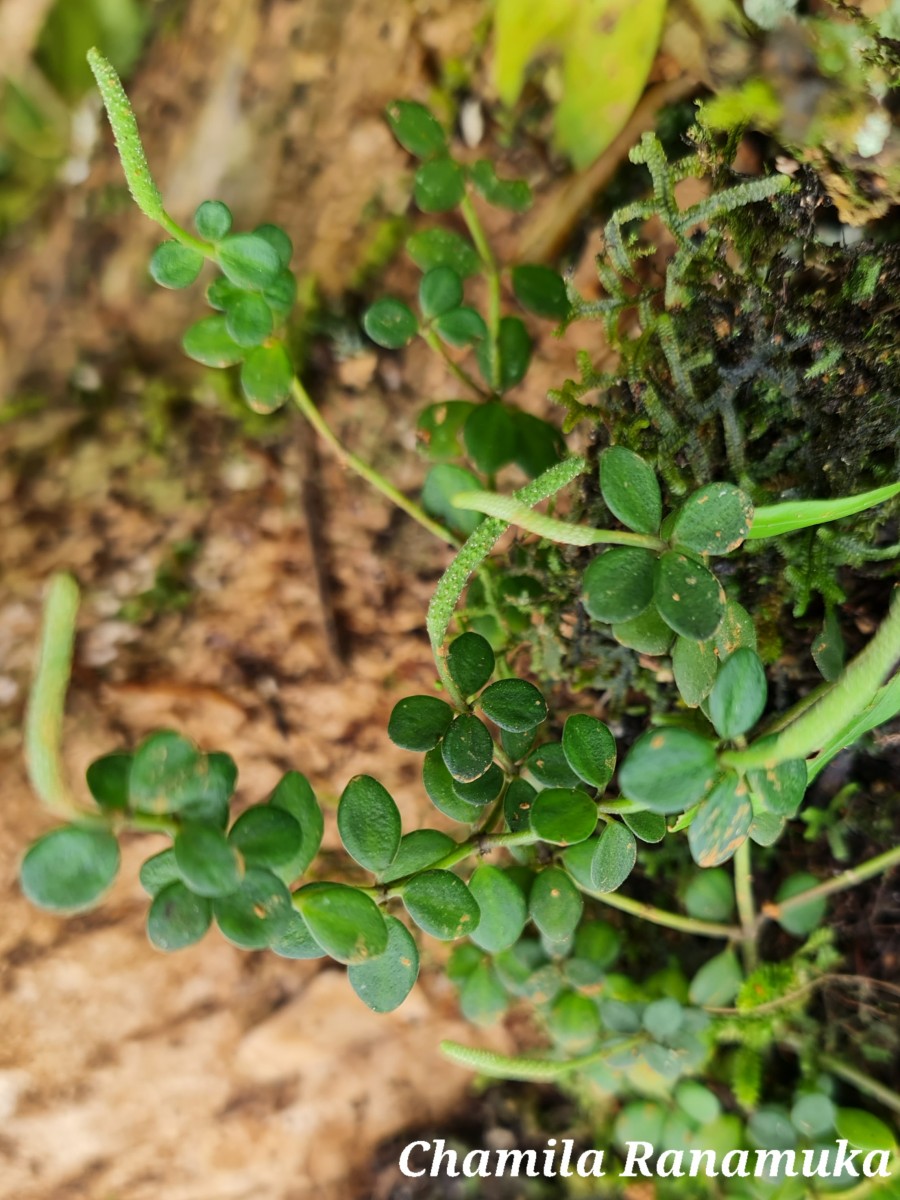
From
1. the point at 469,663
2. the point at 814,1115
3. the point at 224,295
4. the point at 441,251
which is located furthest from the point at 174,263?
the point at 814,1115

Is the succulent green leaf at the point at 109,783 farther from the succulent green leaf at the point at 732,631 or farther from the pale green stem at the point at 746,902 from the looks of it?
the pale green stem at the point at 746,902

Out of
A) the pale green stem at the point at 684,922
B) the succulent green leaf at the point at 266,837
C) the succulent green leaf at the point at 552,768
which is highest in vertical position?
the succulent green leaf at the point at 552,768

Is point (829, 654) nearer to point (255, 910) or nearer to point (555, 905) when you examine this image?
point (555, 905)

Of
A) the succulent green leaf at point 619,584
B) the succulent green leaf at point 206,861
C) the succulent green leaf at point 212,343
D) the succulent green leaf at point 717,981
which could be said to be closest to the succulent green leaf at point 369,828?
the succulent green leaf at point 206,861

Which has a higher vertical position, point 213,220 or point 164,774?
point 213,220

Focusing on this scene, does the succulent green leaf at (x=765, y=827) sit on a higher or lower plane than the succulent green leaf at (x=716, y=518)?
lower

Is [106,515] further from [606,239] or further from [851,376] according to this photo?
[851,376]
